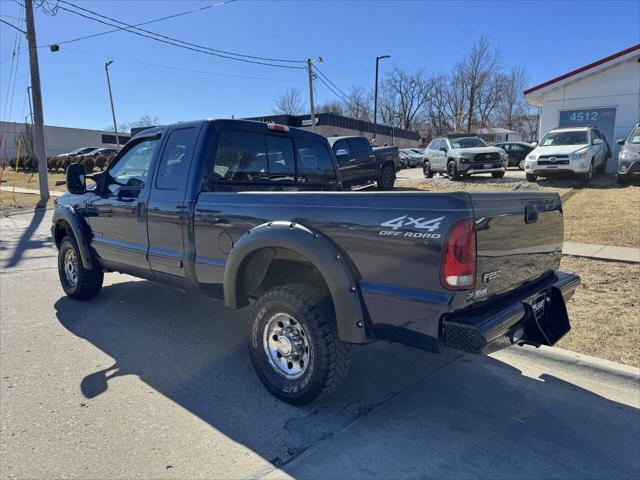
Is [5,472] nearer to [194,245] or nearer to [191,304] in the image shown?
[194,245]

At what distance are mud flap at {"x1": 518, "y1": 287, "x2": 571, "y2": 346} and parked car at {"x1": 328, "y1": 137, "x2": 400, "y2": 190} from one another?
34.3 ft

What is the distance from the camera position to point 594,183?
14.4 metres

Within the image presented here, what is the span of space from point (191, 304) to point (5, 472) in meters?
3.05

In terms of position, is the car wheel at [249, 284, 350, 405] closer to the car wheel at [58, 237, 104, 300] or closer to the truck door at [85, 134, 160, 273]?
the truck door at [85, 134, 160, 273]

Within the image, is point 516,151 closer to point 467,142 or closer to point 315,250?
point 467,142

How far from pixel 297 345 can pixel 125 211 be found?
2.48 m

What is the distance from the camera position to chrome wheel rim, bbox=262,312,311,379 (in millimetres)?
3241

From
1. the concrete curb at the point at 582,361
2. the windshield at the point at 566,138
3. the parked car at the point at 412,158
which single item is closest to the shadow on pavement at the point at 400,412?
the concrete curb at the point at 582,361

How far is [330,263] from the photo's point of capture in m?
2.91

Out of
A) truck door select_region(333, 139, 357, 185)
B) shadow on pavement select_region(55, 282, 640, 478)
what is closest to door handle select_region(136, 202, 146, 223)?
shadow on pavement select_region(55, 282, 640, 478)

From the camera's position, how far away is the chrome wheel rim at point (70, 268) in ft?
18.6

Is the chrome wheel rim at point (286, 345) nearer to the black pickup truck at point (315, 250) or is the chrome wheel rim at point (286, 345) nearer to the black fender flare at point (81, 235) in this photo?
the black pickup truck at point (315, 250)

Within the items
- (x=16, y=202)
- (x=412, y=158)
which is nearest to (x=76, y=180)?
(x=16, y=202)

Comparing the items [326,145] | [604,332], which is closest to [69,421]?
[326,145]
